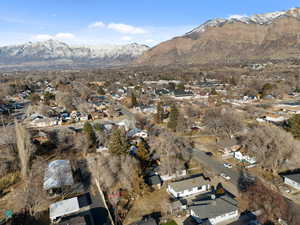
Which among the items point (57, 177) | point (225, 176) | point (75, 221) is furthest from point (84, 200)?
point (225, 176)

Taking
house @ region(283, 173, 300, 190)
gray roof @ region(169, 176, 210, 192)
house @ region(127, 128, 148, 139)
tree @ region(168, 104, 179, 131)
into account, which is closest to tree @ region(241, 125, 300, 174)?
house @ region(283, 173, 300, 190)

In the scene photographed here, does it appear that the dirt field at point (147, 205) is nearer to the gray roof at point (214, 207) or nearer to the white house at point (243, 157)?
the gray roof at point (214, 207)

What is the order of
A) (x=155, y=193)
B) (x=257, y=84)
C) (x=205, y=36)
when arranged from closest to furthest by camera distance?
1. (x=155, y=193)
2. (x=257, y=84)
3. (x=205, y=36)

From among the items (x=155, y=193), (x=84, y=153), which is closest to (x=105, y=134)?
(x=84, y=153)

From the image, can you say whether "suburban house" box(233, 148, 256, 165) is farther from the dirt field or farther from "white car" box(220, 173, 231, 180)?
the dirt field

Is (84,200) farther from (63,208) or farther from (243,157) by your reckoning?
(243,157)

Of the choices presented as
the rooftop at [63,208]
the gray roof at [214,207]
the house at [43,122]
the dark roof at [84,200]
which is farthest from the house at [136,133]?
the house at [43,122]

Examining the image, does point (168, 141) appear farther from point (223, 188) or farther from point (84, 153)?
point (84, 153)
